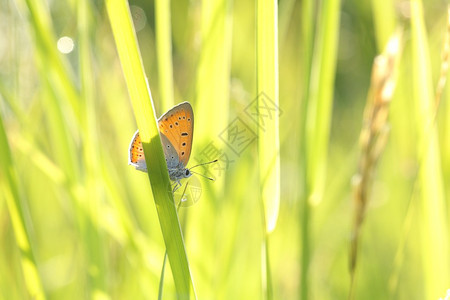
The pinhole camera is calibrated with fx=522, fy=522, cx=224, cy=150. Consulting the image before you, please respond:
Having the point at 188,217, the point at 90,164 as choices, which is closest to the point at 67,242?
the point at 188,217

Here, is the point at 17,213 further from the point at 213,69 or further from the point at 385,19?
the point at 385,19

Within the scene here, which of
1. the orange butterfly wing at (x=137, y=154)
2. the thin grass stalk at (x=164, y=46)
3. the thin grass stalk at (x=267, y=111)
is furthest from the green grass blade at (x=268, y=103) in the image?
the thin grass stalk at (x=164, y=46)

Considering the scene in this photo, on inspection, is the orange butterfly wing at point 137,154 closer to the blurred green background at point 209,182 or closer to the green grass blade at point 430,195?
the blurred green background at point 209,182

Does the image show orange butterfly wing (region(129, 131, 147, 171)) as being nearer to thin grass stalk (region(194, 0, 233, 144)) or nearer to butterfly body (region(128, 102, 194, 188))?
butterfly body (region(128, 102, 194, 188))

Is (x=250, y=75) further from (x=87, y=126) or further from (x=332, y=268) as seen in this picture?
(x=87, y=126)

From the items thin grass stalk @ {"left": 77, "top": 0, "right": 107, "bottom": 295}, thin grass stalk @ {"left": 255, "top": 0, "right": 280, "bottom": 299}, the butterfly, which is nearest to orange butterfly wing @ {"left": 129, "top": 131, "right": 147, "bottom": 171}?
the butterfly

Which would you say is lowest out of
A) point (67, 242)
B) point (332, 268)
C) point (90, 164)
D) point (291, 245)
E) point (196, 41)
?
point (332, 268)

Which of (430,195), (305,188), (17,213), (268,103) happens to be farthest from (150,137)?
(430,195)
